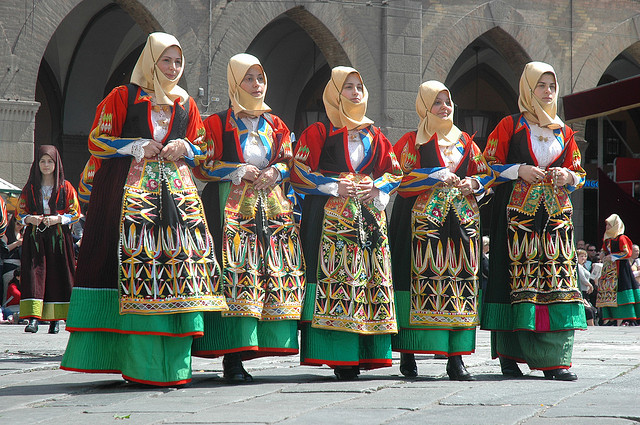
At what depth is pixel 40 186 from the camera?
9.70 metres

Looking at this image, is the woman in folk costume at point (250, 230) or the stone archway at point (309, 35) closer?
the woman in folk costume at point (250, 230)

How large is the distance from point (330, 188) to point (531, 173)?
130cm

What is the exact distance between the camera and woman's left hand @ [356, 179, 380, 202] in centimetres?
638

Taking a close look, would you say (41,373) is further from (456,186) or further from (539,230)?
(539,230)

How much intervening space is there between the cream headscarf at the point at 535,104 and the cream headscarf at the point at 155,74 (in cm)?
232

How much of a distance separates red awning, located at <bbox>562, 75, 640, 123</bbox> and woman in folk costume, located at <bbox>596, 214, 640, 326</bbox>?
3414mm

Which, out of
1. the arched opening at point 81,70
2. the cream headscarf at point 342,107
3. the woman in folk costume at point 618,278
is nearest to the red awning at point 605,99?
the woman in folk costume at point 618,278

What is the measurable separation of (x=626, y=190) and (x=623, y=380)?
1755 centimetres

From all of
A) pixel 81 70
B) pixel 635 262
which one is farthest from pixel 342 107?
pixel 81 70

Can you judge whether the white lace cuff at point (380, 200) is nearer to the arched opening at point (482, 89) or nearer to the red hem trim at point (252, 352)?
the red hem trim at point (252, 352)

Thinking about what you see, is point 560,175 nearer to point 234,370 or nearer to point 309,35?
point 234,370

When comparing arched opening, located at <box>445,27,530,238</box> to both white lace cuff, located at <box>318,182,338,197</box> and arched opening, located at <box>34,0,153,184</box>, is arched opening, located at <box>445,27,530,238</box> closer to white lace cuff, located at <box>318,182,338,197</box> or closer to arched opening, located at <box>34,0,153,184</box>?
arched opening, located at <box>34,0,153,184</box>

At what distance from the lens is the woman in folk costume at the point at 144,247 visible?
5.62 meters

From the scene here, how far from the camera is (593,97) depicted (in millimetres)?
18812
